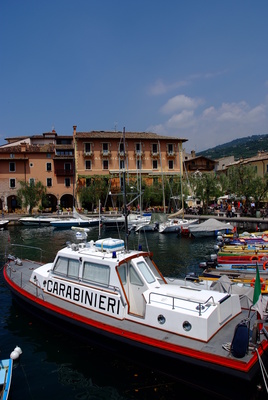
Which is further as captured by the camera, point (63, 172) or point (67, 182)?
point (67, 182)

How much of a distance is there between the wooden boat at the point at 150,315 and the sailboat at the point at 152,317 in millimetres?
19

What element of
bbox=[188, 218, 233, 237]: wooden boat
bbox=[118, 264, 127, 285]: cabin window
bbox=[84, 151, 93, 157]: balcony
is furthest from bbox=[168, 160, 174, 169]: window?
bbox=[118, 264, 127, 285]: cabin window

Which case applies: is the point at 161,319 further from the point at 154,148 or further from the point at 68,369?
the point at 154,148

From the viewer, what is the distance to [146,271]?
1024 cm

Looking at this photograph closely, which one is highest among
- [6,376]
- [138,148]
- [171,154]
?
[138,148]

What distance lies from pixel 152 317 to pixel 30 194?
154 feet

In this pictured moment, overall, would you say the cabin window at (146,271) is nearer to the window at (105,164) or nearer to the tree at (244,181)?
the tree at (244,181)

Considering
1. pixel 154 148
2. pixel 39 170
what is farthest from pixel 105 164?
pixel 39 170

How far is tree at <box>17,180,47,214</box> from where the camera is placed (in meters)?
52.5

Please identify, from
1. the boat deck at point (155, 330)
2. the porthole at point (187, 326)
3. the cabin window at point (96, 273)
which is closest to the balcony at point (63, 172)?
the boat deck at point (155, 330)

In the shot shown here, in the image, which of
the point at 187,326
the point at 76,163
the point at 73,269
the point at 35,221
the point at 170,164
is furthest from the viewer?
the point at 170,164

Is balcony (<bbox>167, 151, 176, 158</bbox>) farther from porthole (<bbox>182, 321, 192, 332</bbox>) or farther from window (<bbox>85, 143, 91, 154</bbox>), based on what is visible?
porthole (<bbox>182, 321, 192, 332</bbox>)

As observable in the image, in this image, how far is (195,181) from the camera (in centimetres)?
4762

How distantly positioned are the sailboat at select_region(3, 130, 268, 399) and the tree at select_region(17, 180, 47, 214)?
42.0 meters
